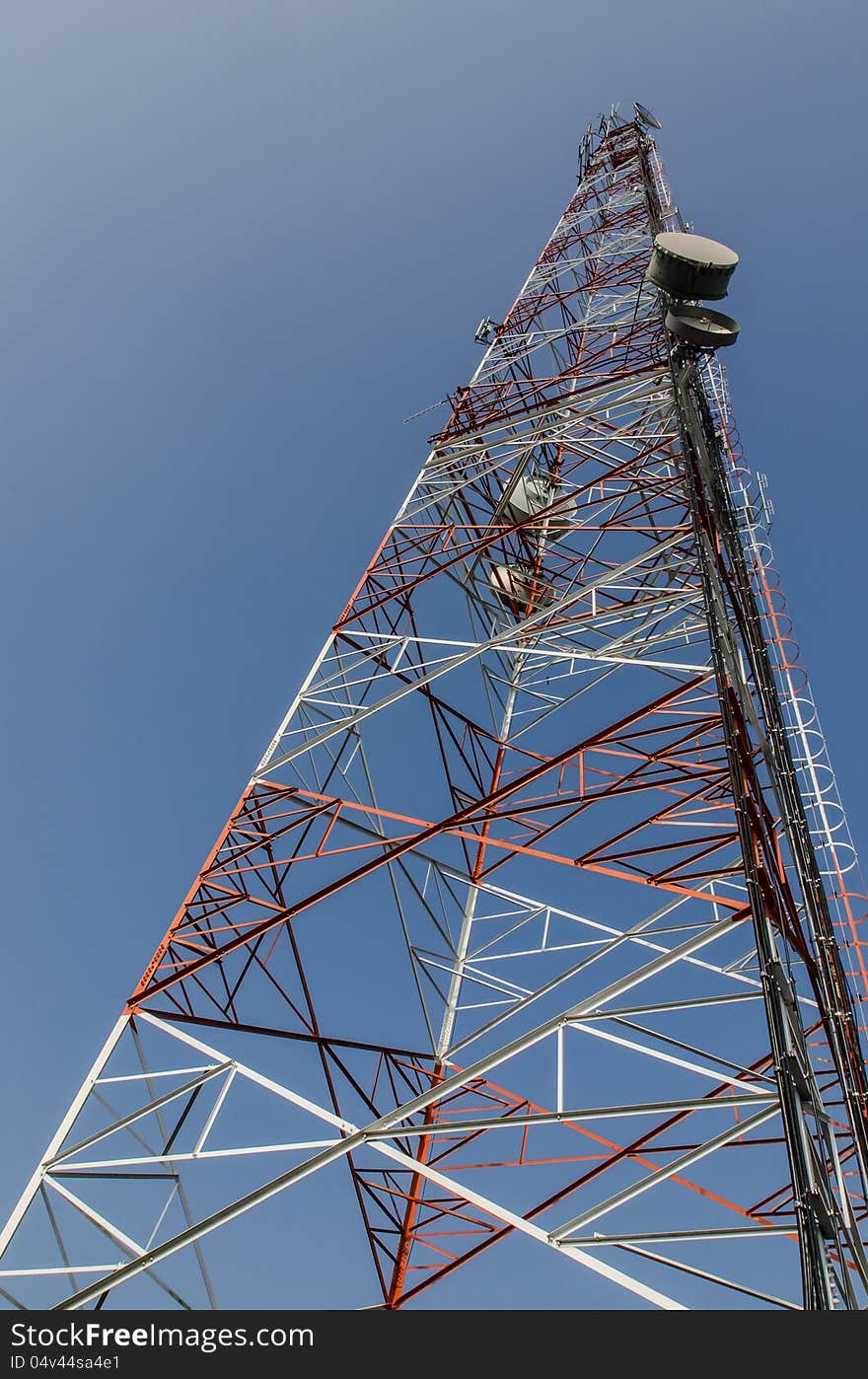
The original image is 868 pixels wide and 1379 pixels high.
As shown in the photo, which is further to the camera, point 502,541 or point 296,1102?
point 502,541

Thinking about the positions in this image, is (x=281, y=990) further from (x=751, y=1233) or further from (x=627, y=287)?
(x=627, y=287)

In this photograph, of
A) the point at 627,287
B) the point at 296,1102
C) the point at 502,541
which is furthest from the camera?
the point at 627,287

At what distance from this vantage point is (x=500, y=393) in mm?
19375

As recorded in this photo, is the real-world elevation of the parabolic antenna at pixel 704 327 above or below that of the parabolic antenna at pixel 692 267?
below

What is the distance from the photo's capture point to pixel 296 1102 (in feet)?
29.6

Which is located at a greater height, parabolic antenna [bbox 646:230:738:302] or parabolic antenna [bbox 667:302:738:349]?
parabolic antenna [bbox 646:230:738:302]

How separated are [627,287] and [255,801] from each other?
704 inches

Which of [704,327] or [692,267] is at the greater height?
[692,267]

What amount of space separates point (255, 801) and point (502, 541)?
7721 mm
